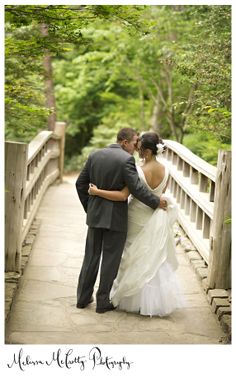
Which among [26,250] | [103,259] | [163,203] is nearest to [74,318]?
[103,259]

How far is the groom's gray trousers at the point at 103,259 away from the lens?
5.02 metres

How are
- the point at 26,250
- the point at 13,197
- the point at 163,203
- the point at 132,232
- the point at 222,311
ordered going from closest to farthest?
the point at 222,311
the point at 163,203
the point at 132,232
the point at 13,197
the point at 26,250

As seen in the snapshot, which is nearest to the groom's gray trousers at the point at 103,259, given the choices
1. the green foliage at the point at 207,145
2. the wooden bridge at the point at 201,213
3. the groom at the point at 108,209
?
the groom at the point at 108,209

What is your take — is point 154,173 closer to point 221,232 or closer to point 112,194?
point 112,194

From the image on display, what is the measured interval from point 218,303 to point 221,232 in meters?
0.66

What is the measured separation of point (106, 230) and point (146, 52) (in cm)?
846

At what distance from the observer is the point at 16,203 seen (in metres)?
5.61

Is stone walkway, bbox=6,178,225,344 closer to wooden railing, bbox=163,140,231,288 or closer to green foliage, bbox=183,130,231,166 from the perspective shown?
wooden railing, bbox=163,140,231,288

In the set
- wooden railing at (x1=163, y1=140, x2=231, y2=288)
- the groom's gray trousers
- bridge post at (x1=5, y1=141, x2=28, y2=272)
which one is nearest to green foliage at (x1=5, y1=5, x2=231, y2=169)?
bridge post at (x1=5, y1=141, x2=28, y2=272)

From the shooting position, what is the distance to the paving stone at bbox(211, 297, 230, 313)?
16.6 feet

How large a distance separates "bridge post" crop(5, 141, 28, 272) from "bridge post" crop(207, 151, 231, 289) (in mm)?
1934

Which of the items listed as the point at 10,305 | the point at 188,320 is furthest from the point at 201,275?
the point at 10,305

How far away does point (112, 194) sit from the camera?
194 inches

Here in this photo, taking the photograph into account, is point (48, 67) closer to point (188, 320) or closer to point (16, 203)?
point (16, 203)
